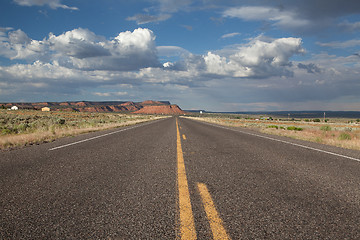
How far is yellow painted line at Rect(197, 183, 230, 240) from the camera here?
2301mm

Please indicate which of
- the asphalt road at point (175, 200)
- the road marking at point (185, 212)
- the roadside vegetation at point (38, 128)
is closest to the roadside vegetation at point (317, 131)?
the asphalt road at point (175, 200)

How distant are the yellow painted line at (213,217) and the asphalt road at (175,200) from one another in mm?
10

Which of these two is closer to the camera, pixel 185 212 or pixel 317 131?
pixel 185 212

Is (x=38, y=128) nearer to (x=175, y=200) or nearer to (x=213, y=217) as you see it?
(x=175, y=200)

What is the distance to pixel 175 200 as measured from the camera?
3.22m

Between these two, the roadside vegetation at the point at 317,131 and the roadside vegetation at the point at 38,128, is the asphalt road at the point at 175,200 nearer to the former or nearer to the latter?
the roadside vegetation at the point at 38,128

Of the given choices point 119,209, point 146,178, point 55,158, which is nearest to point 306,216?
point 119,209

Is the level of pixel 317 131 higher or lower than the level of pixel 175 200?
lower

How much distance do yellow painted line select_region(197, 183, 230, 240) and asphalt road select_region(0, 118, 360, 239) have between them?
0.01 meters

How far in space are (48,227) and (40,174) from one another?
2.65m

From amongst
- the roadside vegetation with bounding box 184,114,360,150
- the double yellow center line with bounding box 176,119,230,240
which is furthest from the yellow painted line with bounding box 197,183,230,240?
the roadside vegetation with bounding box 184,114,360,150

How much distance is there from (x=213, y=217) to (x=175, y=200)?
72cm

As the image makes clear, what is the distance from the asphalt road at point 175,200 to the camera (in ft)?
7.95

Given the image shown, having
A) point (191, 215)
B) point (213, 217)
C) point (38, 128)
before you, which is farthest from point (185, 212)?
point (38, 128)
